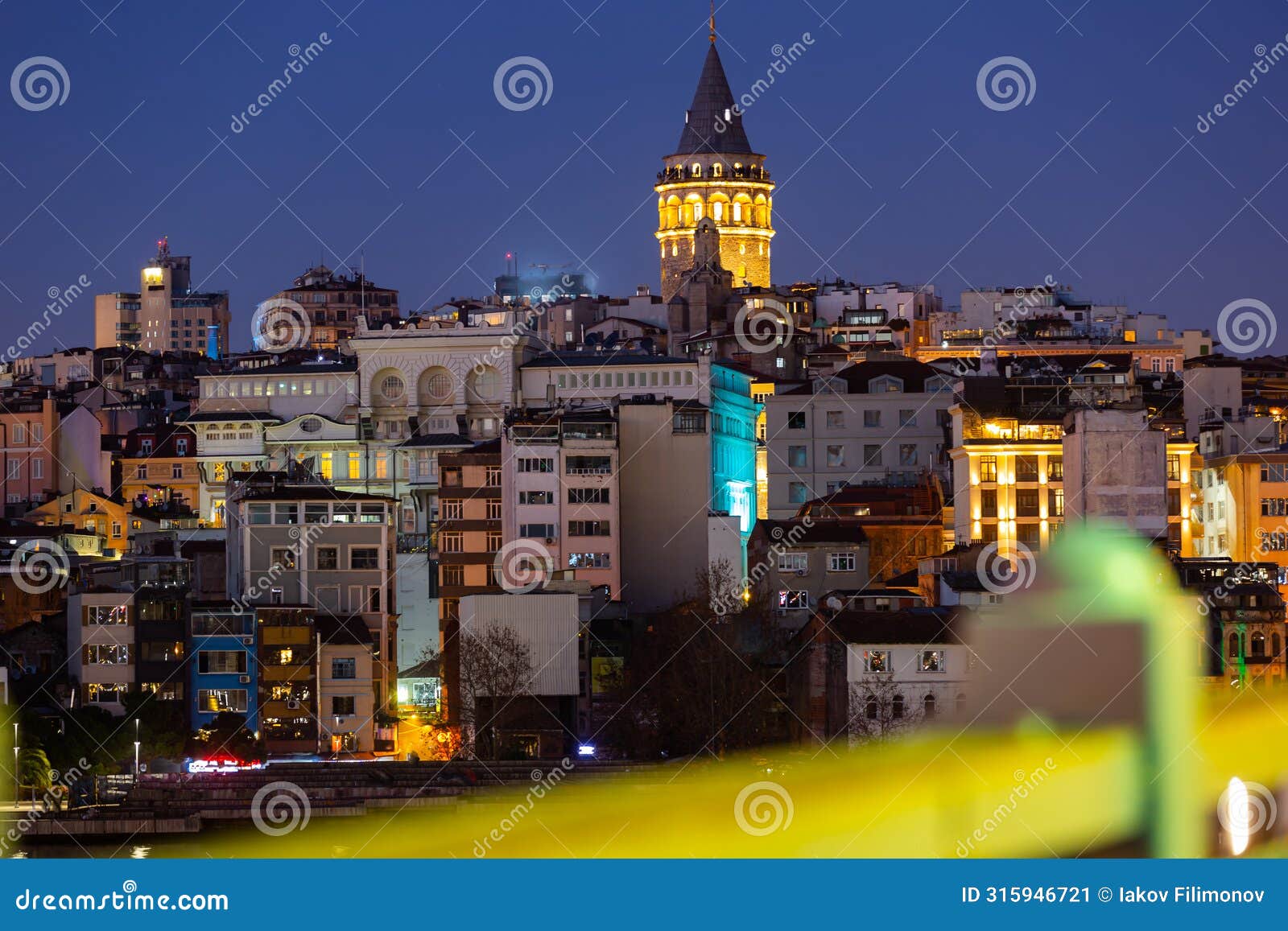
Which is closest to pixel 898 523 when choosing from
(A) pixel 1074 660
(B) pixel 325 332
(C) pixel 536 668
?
(C) pixel 536 668

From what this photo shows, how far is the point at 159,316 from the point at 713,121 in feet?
105

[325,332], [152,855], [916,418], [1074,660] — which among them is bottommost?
[152,855]

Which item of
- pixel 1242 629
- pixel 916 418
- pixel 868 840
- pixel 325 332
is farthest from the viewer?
pixel 325 332

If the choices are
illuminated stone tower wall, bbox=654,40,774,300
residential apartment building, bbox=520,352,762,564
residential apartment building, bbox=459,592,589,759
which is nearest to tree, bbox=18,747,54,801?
residential apartment building, bbox=459,592,589,759

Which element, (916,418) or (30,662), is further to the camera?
(916,418)

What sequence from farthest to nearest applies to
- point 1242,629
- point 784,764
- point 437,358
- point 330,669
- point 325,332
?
point 325,332 < point 437,358 < point 330,669 < point 1242,629 < point 784,764

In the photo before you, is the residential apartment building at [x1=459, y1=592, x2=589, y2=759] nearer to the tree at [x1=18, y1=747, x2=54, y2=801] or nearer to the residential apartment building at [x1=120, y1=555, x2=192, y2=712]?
the residential apartment building at [x1=120, y1=555, x2=192, y2=712]

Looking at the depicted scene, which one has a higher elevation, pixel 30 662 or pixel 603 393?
pixel 603 393

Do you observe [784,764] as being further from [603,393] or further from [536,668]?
[603,393]

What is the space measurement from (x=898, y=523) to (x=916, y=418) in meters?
8.12

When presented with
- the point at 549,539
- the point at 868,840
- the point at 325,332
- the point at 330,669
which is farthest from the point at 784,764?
the point at 325,332

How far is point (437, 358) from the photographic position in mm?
67750

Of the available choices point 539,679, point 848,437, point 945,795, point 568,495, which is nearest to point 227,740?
point 539,679

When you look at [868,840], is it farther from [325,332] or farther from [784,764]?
[325,332]
